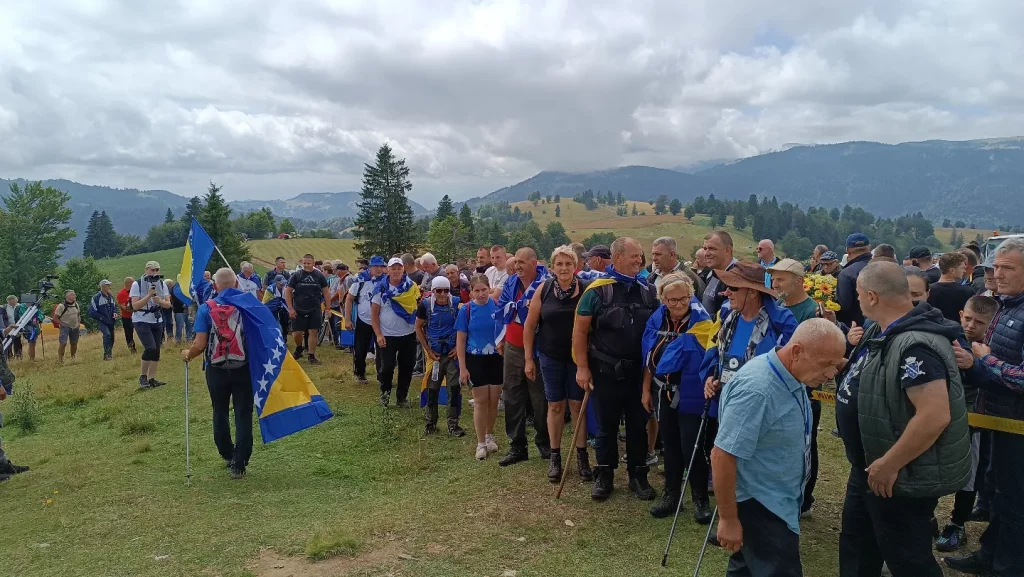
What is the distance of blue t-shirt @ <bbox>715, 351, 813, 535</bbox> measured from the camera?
9.16 feet

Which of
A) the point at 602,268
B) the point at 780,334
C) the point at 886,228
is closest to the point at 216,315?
the point at 602,268

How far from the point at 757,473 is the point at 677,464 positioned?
2510mm

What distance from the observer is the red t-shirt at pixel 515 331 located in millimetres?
6734

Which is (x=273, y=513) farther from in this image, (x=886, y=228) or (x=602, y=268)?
(x=886, y=228)

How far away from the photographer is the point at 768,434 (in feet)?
9.42

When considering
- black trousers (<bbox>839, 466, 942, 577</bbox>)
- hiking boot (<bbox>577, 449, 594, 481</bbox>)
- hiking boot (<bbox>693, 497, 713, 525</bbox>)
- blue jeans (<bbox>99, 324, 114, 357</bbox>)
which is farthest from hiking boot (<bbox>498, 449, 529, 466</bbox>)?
blue jeans (<bbox>99, 324, 114, 357</bbox>)

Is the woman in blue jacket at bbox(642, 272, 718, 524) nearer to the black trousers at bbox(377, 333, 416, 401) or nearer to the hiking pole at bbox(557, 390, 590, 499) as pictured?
the hiking pole at bbox(557, 390, 590, 499)

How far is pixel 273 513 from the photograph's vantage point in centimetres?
581

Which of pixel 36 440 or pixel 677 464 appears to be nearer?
pixel 677 464

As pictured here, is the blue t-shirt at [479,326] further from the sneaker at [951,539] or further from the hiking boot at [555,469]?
the sneaker at [951,539]

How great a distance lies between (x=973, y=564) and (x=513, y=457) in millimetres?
4150

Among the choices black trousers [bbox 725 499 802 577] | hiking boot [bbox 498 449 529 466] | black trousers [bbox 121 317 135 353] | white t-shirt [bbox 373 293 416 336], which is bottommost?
hiking boot [bbox 498 449 529 466]

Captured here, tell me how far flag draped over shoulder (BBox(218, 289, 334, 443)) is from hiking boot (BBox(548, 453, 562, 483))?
292cm

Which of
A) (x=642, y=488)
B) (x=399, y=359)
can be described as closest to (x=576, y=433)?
(x=642, y=488)
